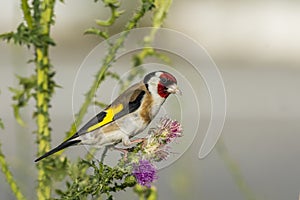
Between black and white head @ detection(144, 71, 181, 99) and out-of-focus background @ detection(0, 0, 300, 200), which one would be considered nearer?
black and white head @ detection(144, 71, 181, 99)

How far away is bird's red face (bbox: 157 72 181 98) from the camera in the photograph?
1029 millimetres

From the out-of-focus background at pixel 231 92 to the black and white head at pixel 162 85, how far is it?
0.10 m

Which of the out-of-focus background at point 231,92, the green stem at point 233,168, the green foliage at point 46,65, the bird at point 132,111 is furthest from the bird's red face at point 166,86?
the green stem at point 233,168

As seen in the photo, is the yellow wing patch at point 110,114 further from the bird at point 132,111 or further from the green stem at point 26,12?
the green stem at point 26,12

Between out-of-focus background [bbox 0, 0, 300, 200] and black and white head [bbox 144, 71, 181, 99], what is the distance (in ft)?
0.34

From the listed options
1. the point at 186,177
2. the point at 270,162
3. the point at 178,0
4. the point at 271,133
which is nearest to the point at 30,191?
the point at 186,177

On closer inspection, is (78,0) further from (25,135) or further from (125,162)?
(125,162)

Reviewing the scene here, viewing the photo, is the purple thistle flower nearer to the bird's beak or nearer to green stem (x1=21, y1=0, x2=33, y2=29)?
the bird's beak

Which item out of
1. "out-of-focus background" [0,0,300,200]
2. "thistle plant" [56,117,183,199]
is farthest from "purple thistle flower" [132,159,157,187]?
"out-of-focus background" [0,0,300,200]

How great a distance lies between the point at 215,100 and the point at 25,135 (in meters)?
0.70

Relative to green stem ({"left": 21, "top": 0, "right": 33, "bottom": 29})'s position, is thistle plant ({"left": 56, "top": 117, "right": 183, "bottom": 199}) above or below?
below

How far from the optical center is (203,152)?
123 centimetres

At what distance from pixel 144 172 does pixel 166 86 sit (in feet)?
0.35

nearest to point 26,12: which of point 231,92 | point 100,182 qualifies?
point 100,182
